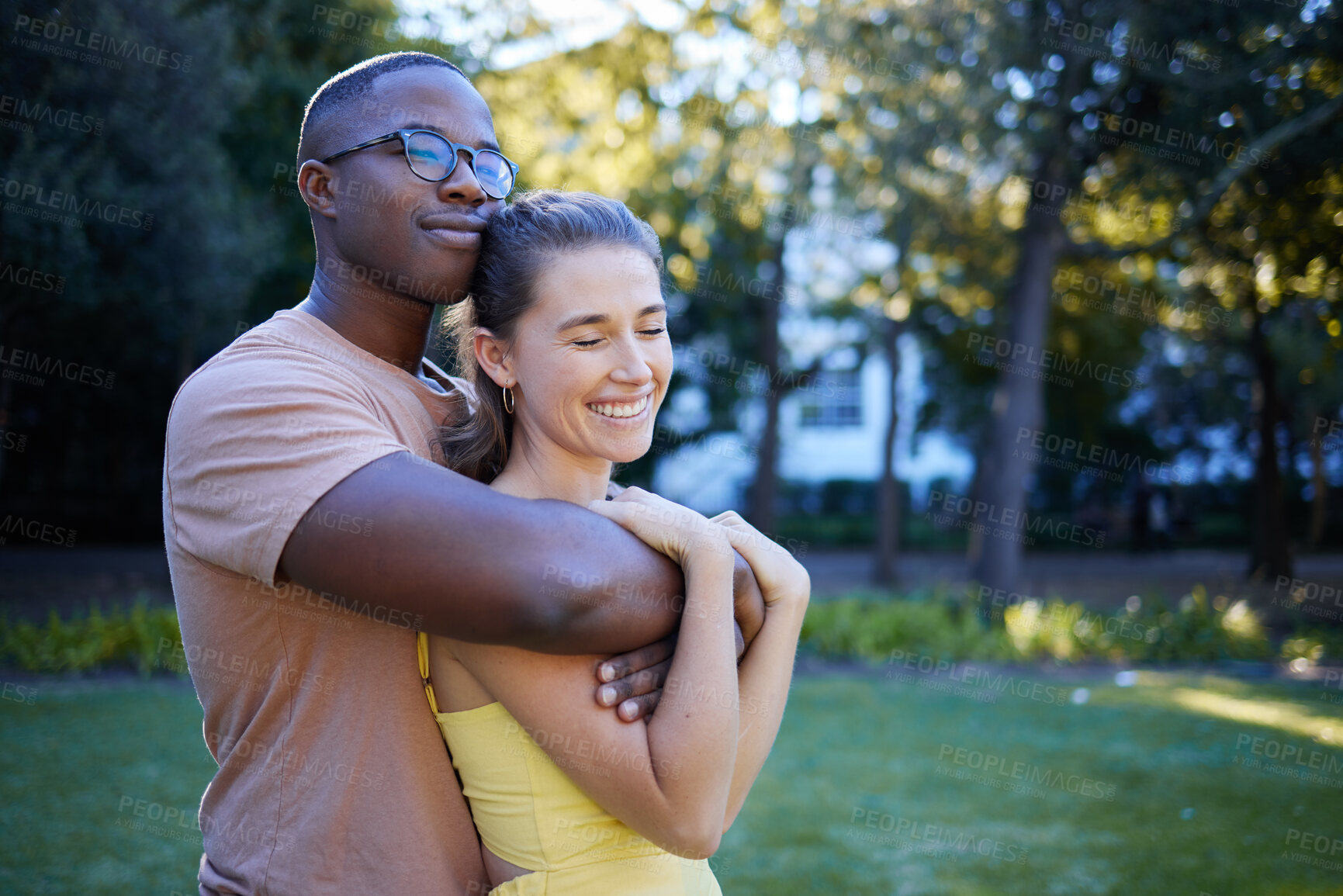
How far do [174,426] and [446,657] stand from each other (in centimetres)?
64

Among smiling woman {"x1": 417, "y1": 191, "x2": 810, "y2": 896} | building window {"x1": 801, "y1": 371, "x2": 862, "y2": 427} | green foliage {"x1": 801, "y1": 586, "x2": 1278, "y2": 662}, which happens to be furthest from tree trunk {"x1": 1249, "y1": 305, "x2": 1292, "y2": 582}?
smiling woman {"x1": 417, "y1": 191, "x2": 810, "y2": 896}

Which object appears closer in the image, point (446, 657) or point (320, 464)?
point (320, 464)

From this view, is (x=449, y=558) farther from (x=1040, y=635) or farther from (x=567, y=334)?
(x=1040, y=635)

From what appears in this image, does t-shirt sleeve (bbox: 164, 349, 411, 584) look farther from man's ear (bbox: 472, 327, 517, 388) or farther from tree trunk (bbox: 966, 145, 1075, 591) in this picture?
tree trunk (bbox: 966, 145, 1075, 591)

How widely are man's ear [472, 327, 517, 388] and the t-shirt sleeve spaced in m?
0.51

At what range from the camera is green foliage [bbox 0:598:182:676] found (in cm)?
920

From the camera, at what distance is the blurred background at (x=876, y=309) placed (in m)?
6.46

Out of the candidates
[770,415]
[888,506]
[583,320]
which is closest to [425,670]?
[583,320]

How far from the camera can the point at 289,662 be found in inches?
65.6

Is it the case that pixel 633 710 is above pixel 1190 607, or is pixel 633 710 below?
above

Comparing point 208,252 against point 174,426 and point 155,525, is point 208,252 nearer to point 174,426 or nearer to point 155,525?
point 174,426

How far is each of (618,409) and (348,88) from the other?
88 cm

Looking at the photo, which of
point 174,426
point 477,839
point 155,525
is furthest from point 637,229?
point 155,525

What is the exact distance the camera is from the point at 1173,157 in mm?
11539
